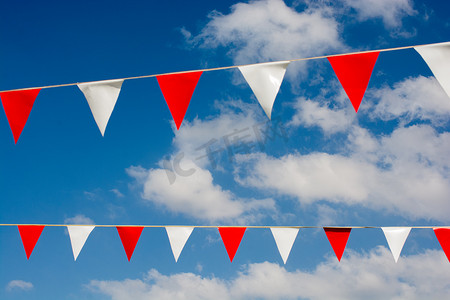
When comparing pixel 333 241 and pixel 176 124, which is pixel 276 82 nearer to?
pixel 176 124

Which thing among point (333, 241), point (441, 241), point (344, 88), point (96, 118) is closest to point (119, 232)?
point (96, 118)

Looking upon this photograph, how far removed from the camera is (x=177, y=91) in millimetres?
3805

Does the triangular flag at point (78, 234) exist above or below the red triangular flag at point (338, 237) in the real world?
above

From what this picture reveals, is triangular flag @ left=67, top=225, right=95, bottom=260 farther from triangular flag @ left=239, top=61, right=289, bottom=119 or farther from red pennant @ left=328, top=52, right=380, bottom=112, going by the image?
red pennant @ left=328, top=52, right=380, bottom=112

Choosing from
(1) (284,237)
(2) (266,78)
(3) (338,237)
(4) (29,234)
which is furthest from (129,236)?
(2) (266,78)

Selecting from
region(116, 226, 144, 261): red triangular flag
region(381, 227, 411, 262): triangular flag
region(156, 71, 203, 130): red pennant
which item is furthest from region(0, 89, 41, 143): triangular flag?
region(381, 227, 411, 262): triangular flag

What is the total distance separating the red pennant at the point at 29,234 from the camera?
4941mm

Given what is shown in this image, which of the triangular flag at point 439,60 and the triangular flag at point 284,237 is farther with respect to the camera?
the triangular flag at point 284,237

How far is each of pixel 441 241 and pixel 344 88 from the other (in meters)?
2.43

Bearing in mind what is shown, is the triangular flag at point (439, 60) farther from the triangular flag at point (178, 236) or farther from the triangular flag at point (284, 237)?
the triangular flag at point (178, 236)

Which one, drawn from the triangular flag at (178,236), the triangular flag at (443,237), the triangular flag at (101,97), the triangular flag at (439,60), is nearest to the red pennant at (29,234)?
the triangular flag at (178,236)

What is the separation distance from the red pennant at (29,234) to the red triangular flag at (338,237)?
3339 millimetres

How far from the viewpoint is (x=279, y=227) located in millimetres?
4887

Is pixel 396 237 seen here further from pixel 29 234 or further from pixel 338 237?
pixel 29 234
